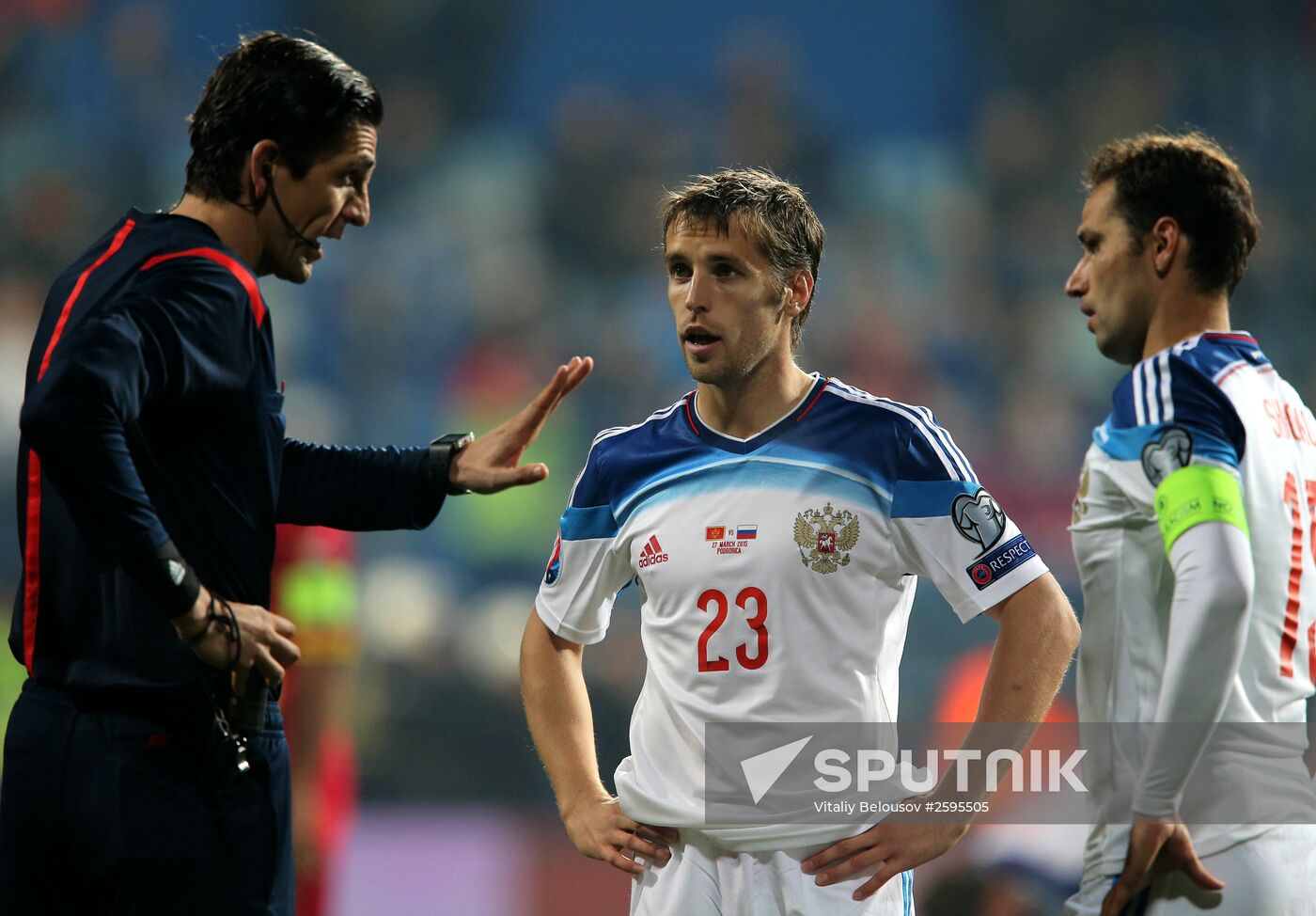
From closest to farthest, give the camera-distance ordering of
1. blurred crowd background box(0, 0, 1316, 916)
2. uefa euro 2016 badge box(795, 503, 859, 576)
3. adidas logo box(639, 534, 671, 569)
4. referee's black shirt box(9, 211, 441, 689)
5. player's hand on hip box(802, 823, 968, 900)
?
referee's black shirt box(9, 211, 441, 689) < player's hand on hip box(802, 823, 968, 900) < uefa euro 2016 badge box(795, 503, 859, 576) < adidas logo box(639, 534, 671, 569) < blurred crowd background box(0, 0, 1316, 916)

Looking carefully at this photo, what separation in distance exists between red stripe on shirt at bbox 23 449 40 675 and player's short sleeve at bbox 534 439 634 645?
A: 107 cm

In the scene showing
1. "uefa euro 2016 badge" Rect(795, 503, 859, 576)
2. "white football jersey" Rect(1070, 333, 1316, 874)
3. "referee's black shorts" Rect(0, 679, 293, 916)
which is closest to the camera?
"referee's black shorts" Rect(0, 679, 293, 916)

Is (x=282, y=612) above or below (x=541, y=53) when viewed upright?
below

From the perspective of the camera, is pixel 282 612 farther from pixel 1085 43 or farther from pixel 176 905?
pixel 1085 43

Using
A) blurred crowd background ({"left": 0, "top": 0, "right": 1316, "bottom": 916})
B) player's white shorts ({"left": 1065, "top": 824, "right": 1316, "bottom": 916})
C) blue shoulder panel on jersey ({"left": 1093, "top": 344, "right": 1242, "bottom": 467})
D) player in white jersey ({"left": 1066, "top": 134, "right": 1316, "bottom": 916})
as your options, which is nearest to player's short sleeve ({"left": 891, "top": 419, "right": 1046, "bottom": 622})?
player in white jersey ({"left": 1066, "top": 134, "right": 1316, "bottom": 916})

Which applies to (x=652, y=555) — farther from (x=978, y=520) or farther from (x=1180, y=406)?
(x=1180, y=406)

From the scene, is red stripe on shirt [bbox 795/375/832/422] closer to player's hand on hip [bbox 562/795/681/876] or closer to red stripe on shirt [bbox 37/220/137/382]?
player's hand on hip [bbox 562/795/681/876]

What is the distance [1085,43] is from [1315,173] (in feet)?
6.92

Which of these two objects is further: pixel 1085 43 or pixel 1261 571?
pixel 1085 43

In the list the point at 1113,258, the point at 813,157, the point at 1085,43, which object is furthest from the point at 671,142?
the point at 1113,258

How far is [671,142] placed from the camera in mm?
10922

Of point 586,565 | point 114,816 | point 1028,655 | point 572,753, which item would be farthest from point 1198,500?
point 114,816

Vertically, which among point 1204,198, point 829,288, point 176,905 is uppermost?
point 829,288

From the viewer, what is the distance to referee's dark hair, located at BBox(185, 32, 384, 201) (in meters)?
2.63
